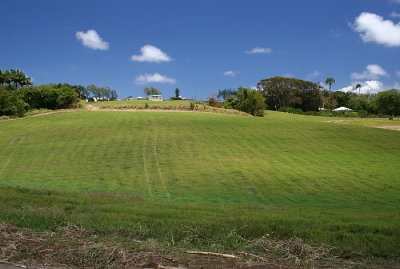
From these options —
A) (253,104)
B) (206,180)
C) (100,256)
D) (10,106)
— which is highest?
(253,104)

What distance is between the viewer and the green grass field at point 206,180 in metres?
8.49

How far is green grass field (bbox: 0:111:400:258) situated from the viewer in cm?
849

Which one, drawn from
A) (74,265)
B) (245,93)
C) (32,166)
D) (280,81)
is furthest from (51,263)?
(280,81)

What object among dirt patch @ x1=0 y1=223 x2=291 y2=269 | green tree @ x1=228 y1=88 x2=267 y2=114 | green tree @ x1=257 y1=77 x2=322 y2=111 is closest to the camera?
dirt patch @ x1=0 y1=223 x2=291 y2=269

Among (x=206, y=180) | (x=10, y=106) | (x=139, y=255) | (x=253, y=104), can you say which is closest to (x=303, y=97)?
(x=253, y=104)

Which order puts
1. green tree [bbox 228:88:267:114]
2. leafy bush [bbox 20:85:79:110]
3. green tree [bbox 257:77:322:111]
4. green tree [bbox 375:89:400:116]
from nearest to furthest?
leafy bush [bbox 20:85:79:110], green tree [bbox 228:88:267:114], green tree [bbox 375:89:400:116], green tree [bbox 257:77:322:111]

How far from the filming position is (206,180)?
1008 inches

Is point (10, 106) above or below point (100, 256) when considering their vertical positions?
above

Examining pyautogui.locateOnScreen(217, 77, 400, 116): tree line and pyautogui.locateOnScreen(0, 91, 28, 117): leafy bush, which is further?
pyautogui.locateOnScreen(217, 77, 400, 116): tree line

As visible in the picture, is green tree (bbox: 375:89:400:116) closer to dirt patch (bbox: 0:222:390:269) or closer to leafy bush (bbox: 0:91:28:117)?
leafy bush (bbox: 0:91:28:117)

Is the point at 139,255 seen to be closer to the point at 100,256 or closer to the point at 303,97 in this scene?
the point at 100,256

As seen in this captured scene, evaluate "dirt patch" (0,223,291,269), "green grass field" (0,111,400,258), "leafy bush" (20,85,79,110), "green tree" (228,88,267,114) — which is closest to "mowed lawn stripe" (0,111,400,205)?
"green grass field" (0,111,400,258)

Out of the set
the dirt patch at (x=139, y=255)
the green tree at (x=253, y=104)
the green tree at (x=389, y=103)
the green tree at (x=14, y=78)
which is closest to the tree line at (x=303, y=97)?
the green tree at (x=389, y=103)

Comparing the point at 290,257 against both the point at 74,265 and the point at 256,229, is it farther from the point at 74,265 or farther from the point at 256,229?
the point at 74,265
